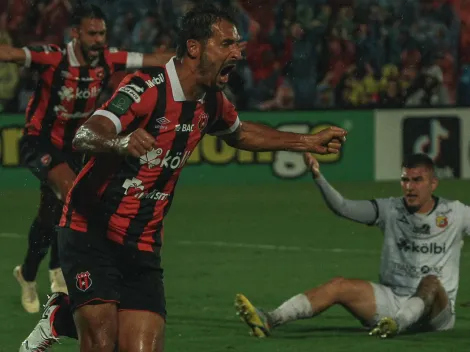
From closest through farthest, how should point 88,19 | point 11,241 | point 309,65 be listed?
point 88,19 < point 11,241 < point 309,65

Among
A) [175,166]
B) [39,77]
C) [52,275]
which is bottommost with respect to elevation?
[52,275]

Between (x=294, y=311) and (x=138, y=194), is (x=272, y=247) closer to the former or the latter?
(x=294, y=311)

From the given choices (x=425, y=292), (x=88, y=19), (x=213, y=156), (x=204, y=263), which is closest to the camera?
(x=425, y=292)

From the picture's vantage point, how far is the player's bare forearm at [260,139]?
20.8ft

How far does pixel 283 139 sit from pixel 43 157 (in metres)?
3.65

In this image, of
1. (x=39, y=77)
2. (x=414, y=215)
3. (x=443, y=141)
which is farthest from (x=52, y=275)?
(x=443, y=141)

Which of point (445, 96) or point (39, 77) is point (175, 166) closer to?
point (39, 77)

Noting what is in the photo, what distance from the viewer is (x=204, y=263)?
11492mm

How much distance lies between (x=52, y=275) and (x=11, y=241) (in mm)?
3184

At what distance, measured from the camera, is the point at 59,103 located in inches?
384

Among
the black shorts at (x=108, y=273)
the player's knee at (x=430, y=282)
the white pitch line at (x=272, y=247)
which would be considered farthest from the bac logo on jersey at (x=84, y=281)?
the white pitch line at (x=272, y=247)

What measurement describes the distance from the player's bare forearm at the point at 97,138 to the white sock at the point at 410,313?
121 inches

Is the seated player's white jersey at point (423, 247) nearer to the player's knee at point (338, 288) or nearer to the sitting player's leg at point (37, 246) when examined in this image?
the player's knee at point (338, 288)

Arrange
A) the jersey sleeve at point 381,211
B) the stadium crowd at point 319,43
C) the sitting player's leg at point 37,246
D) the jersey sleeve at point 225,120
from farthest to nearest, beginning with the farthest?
the stadium crowd at point 319,43
the sitting player's leg at point 37,246
the jersey sleeve at point 381,211
the jersey sleeve at point 225,120
